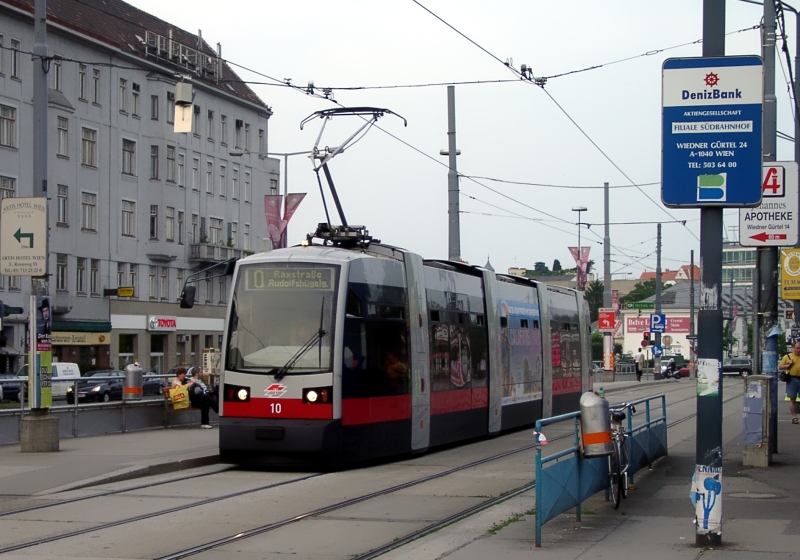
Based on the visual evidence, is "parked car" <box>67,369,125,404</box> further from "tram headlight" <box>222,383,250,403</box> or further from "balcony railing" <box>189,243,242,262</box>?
"balcony railing" <box>189,243,242,262</box>

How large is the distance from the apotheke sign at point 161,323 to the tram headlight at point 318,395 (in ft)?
151

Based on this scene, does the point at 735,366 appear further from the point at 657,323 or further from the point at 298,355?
the point at 298,355

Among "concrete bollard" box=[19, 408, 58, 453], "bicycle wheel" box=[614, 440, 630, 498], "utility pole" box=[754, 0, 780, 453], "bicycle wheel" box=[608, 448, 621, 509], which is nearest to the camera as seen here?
"bicycle wheel" box=[608, 448, 621, 509]

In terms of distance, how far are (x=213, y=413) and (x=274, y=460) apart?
9.79m

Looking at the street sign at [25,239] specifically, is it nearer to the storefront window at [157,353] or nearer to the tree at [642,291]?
the storefront window at [157,353]

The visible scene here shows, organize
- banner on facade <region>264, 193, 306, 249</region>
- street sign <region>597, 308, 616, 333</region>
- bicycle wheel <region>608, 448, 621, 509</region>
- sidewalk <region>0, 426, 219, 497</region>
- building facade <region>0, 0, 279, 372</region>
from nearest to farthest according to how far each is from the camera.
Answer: bicycle wheel <region>608, 448, 621, 509</region>, sidewalk <region>0, 426, 219, 497</region>, banner on facade <region>264, 193, 306, 249</region>, building facade <region>0, 0, 279, 372</region>, street sign <region>597, 308, 616, 333</region>

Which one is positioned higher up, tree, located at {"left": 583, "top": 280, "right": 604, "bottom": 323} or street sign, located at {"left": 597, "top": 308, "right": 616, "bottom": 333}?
tree, located at {"left": 583, "top": 280, "right": 604, "bottom": 323}

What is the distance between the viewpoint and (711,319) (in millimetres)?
9562

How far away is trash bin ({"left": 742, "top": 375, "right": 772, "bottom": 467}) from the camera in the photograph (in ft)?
51.3

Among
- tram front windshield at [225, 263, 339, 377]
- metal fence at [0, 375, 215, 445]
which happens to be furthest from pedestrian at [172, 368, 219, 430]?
tram front windshield at [225, 263, 339, 377]

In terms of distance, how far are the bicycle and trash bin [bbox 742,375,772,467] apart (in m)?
3.60

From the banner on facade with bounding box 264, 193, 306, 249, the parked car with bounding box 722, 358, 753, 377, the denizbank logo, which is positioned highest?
the banner on facade with bounding box 264, 193, 306, 249

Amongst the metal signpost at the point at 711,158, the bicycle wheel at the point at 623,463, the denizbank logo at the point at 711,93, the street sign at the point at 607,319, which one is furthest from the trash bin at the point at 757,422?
the street sign at the point at 607,319

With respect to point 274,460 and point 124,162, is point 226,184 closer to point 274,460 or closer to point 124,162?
point 124,162
